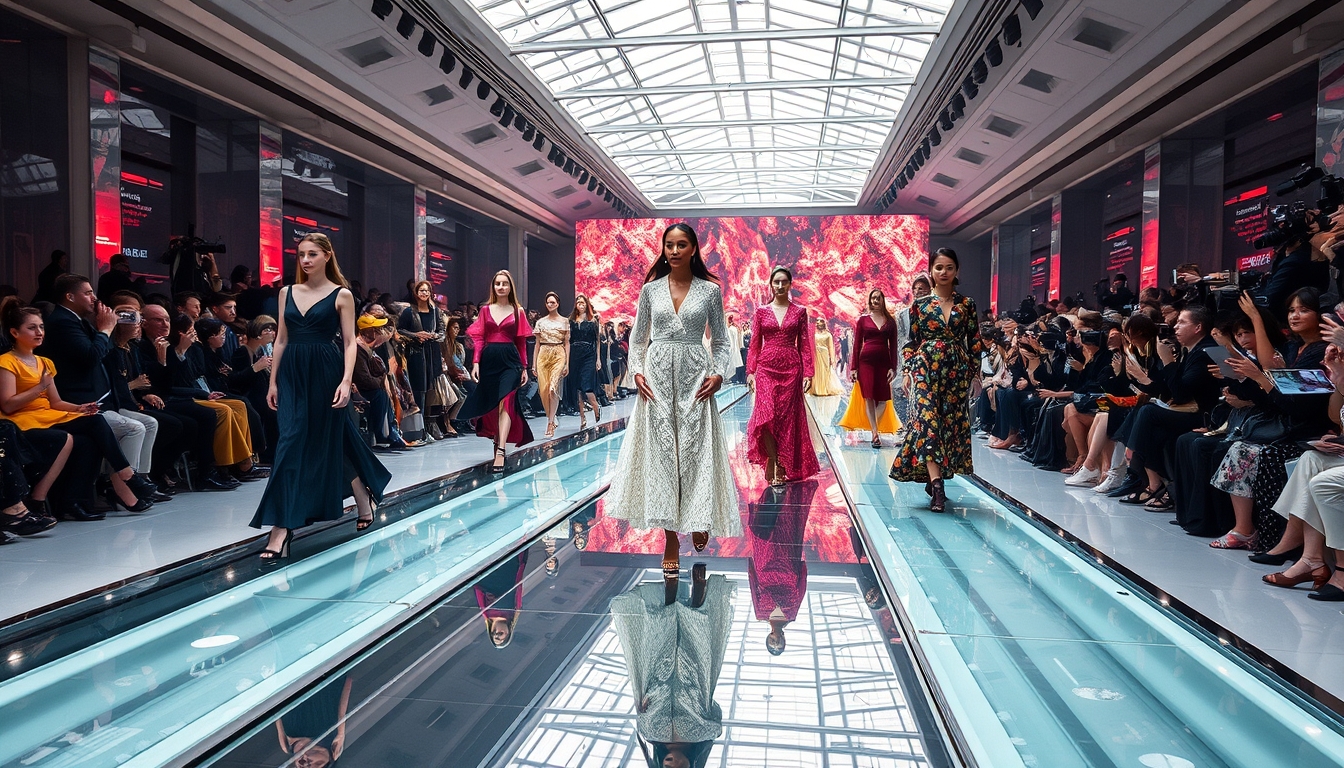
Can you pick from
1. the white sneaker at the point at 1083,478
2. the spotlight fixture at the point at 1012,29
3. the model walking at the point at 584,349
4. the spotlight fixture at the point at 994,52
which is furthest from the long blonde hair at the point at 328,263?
the spotlight fixture at the point at 994,52

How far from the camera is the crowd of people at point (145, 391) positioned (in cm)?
480

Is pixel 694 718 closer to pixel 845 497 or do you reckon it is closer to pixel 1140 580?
pixel 1140 580

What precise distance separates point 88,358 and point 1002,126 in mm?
13513

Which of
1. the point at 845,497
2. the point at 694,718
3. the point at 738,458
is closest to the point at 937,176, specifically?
the point at 738,458

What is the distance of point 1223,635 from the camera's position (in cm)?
306

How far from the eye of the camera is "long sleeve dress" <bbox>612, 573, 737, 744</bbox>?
2.37m

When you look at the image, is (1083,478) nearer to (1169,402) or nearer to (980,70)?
(1169,402)

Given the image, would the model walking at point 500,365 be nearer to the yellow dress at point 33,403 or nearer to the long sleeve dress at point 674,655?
the yellow dress at point 33,403

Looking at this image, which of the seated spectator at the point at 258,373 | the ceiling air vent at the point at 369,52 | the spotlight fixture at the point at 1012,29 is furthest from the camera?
the ceiling air vent at the point at 369,52

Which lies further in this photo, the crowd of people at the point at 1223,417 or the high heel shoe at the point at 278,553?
the high heel shoe at the point at 278,553

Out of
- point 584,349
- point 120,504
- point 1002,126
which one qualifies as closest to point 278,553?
point 120,504

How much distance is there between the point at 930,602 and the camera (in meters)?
3.50

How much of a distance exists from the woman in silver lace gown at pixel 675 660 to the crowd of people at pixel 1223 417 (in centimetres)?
251

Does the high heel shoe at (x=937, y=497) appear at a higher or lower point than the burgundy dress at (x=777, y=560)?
higher
